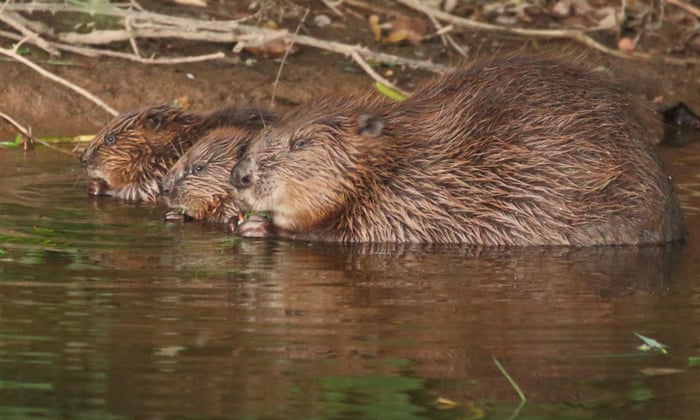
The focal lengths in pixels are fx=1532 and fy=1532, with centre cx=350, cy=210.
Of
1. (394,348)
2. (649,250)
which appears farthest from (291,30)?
(394,348)

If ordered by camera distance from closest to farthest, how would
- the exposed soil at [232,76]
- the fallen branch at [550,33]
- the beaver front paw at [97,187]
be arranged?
the beaver front paw at [97,187] < the exposed soil at [232,76] < the fallen branch at [550,33]

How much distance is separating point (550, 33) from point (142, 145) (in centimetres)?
299

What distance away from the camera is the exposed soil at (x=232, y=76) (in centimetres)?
830

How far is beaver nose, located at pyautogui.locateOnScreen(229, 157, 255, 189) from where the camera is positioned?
20.6 feet

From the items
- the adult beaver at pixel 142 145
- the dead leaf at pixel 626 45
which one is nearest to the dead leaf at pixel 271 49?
the adult beaver at pixel 142 145

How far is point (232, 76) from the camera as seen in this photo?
883cm

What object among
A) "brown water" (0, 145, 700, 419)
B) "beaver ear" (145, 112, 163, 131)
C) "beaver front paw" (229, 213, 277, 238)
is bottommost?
"brown water" (0, 145, 700, 419)

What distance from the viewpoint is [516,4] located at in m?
10.3

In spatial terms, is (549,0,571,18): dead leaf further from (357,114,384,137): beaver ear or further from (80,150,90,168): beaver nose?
(357,114,384,137): beaver ear

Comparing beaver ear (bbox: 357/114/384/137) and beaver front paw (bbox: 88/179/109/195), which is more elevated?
beaver ear (bbox: 357/114/384/137)

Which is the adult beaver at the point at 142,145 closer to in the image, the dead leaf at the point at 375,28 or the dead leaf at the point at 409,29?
the dead leaf at the point at 375,28

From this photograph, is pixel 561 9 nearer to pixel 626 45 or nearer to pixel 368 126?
pixel 626 45

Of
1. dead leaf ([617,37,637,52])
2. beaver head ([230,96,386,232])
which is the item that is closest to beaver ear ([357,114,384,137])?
beaver head ([230,96,386,232])

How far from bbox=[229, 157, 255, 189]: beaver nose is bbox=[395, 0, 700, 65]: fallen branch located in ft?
10.4
